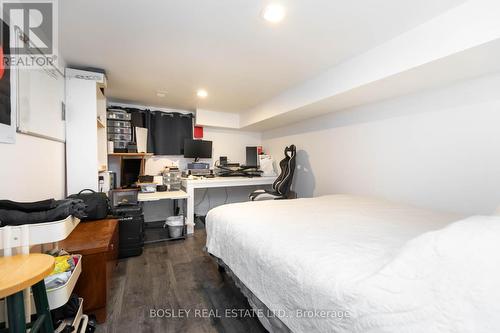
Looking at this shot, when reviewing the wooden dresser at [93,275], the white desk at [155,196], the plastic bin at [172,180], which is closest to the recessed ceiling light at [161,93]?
the plastic bin at [172,180]

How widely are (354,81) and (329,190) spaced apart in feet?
5.48

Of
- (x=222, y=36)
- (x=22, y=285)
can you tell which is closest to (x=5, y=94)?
(x=22, y=285)

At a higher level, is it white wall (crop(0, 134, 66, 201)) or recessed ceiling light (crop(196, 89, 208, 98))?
recessed ceiling light (crop(196, 89, 208, 98))

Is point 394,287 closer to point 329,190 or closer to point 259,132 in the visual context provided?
point 329,190

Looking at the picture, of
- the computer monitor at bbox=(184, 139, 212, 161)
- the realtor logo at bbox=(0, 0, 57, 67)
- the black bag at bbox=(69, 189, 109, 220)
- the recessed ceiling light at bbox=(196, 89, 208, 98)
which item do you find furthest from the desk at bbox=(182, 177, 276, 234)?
the realtor logo at bbox=(0, 0, 57, 67)

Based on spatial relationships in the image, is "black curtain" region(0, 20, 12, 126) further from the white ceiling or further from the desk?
the desk

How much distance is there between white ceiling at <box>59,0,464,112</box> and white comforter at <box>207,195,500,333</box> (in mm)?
1456

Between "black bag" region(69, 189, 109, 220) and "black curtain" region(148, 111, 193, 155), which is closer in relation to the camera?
"black bag" region(69, 189, 109, 220)

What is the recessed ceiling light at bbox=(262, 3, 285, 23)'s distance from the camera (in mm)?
1420

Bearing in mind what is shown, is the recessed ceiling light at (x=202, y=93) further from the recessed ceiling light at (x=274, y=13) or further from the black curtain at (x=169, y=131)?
the recessed ceiling light at (x=274, y=13)

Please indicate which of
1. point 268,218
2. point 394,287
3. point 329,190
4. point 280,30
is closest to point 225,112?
point 329,190

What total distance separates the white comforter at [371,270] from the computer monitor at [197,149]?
8.83 ft

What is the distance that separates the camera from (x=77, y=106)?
225cm

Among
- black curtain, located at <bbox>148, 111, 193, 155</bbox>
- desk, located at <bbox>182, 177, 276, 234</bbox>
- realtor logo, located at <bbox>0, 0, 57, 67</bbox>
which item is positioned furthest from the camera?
black curtain, located at <bbox>148, 111, 193, 155</bbox>
